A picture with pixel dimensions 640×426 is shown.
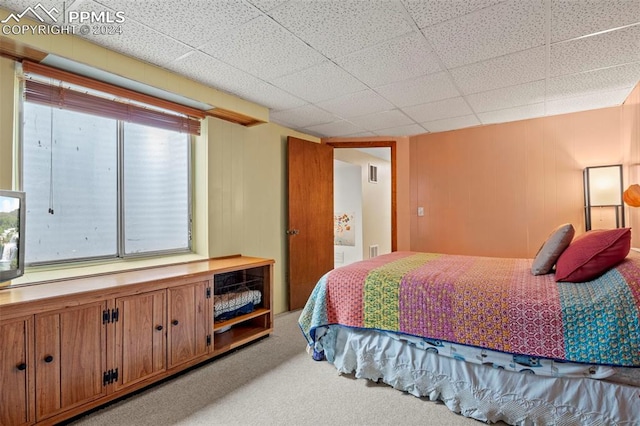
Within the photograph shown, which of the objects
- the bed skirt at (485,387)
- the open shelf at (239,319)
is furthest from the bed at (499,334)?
the open shelf at (239,319)

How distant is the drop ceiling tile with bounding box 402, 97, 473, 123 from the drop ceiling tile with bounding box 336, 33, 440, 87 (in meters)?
0.79

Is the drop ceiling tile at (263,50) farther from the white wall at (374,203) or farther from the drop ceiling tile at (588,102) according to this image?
the white wall at (374,203)

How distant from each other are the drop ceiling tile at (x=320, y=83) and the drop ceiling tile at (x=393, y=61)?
95 mm

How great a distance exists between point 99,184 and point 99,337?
1199mm

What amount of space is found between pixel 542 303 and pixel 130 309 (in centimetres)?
243

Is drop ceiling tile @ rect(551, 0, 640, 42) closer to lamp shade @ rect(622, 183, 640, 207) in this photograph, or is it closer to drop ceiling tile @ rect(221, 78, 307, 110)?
lamp shade @ rect(622, 183, 640, 207)

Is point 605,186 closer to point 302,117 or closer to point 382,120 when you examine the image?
point 382,120

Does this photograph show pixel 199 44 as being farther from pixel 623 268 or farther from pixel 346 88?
pixel 623 268

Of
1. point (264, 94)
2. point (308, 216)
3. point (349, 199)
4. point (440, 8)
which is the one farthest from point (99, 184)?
point (349, 199)

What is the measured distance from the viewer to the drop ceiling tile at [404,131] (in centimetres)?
411

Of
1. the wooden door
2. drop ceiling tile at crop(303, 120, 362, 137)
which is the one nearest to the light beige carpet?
the wooden door

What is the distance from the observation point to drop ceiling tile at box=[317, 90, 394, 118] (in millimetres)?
3049

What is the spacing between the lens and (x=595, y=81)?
271 cm

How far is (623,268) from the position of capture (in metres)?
1.78
